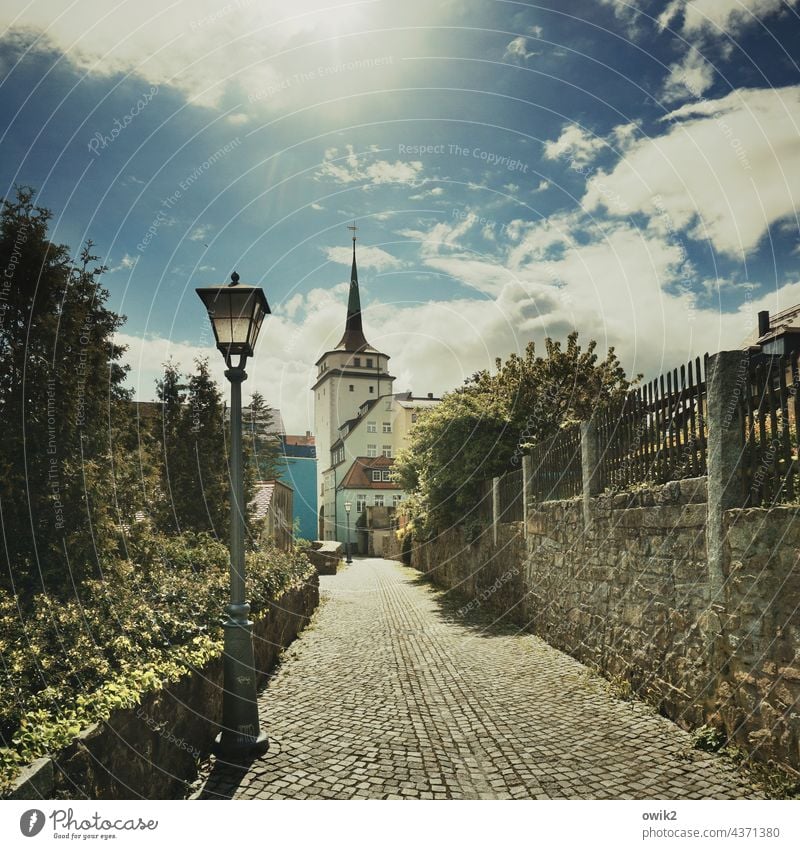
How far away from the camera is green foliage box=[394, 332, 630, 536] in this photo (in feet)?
53.2

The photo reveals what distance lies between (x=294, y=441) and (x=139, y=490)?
67569 mm

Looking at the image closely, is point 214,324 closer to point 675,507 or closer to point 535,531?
point 675,507

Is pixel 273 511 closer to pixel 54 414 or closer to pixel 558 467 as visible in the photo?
pixel 558 467

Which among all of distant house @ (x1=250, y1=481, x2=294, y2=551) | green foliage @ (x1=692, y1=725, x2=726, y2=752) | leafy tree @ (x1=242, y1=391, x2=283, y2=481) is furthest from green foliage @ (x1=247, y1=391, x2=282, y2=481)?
green foliage @ (x1=692, y1=725, x2=726, y2=752)

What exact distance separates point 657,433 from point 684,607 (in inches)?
69.6

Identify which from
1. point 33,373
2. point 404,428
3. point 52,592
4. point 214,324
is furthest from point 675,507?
point 404,428

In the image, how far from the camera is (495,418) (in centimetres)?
1642

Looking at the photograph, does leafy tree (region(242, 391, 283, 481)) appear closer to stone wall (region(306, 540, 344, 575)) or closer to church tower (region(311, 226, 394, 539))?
stone wall (region(306, 540, 344, 575))

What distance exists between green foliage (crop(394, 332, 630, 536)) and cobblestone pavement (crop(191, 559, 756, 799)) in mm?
7375

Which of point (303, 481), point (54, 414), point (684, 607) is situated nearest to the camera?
point (684, 607)

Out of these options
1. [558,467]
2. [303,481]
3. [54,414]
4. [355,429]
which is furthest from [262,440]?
[54,414]

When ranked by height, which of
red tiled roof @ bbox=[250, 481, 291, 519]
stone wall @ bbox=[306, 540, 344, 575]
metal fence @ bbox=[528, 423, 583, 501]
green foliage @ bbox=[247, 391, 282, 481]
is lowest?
stone wall @ bbox=[306, 540, 344, 575]

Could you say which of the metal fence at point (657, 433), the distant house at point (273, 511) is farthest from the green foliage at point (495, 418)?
the metal fence at point (657, 433)
